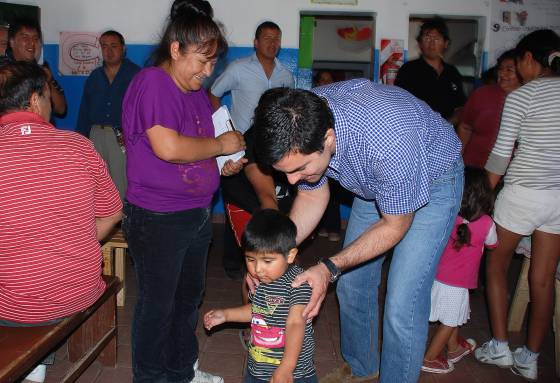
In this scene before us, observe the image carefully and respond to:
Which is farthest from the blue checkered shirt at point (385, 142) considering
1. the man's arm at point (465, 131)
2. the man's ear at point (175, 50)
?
the man's arm at point (465, 131)

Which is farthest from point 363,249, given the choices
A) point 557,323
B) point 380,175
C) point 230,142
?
point 557,323

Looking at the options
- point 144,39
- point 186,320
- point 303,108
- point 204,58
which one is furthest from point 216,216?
point 303,108

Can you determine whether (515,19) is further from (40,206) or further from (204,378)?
(40,206)

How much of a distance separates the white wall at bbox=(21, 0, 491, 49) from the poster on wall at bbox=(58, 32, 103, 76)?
9 cm

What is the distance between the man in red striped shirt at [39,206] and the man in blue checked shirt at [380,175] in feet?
2.55

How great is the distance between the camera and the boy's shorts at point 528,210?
2.79 m

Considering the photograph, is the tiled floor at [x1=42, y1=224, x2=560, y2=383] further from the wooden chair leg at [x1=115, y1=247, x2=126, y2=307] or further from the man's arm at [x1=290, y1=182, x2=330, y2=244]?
the man's arm at [x1=290, y1=182, x2=330, y2=244]

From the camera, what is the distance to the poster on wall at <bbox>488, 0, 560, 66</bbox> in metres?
5.87

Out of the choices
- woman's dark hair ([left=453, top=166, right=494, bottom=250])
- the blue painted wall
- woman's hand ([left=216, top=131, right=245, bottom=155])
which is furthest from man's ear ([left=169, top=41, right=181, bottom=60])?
the blue painted wall

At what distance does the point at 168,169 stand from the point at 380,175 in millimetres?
878

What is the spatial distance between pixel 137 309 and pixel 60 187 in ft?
2.17

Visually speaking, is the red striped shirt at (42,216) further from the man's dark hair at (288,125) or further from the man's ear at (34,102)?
the man's dark hair at (288,125)

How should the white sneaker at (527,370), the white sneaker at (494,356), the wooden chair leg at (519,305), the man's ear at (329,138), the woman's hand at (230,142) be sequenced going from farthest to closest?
the wooden chair leg at (519,305) < the white sneaker at (494,356) < the white sneaker at (527,370) < the woman's hand at (230,142) < the man's ear at (329,138)

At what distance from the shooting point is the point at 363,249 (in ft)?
6.41
